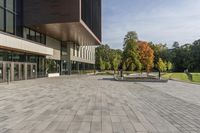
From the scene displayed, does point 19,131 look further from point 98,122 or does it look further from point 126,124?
point 126,124

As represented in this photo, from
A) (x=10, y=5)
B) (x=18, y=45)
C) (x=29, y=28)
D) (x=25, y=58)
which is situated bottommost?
(x=25, y=58)

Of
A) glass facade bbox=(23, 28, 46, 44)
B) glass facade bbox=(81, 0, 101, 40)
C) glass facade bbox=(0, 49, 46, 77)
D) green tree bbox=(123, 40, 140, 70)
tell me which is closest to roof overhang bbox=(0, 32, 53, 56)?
glass facade bbox=(0, 49, 46, 77)

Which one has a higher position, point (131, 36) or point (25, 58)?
point (131, 36)

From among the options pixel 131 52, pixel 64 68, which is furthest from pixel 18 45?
pixel 131 52

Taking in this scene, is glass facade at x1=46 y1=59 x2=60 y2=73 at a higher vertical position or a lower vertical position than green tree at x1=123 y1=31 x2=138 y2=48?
lower

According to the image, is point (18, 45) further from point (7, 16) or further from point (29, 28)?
point (29, 28)

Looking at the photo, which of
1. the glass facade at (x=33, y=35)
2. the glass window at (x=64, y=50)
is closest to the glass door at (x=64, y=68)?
the glass window at (x=64, y=50)

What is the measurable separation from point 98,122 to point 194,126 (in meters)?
2.89

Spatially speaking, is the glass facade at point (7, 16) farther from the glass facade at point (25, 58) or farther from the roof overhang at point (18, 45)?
the glass facade at point (25, 58)

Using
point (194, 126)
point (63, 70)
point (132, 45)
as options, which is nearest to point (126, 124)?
point (194, 126)

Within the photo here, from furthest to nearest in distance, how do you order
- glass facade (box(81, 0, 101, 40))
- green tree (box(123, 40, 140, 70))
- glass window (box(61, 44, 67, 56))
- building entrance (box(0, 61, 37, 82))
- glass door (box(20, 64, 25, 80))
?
green tree (box(123, 40, 140, 70)) < glass window (box(61, 44, 67, 56)) < glass facade (box(81, 0, 101, 40)) < glass door (box(20, 64, 25, 80)) < building entrance (box(0, 61, 37, 82))

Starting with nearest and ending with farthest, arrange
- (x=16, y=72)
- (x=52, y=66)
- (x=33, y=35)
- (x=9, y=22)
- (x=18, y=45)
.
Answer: (x=18, y=45) < (x=9, y=22) < (x=16, y=72) < (x=33, y=35) < (x=52, y=66)

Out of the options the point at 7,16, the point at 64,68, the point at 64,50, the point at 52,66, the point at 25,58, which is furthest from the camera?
the point at 64,68

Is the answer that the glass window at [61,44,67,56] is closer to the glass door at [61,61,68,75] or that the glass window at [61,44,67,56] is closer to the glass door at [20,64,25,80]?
the glass door at [61,61,68,75]
